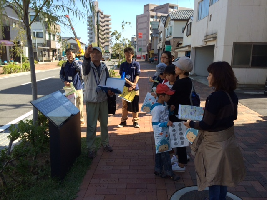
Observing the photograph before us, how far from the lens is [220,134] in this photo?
7.01 feet

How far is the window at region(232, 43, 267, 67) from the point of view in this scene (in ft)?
36.4

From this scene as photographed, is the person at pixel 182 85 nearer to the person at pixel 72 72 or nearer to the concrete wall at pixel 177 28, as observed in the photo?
the person at pixel 72 72

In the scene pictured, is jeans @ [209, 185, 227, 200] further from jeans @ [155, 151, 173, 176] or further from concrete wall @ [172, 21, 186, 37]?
concrete wall @ [172, 21, 186, 37]

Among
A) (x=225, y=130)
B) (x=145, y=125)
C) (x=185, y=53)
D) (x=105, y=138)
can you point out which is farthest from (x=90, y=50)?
(x=185, y=53)

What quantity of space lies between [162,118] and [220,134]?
860mm

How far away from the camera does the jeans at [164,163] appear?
9.83ft

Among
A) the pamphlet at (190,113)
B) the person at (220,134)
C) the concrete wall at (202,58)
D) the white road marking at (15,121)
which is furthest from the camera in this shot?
the concrete wall at (202,58)

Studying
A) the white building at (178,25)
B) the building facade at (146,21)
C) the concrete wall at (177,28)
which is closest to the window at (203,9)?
the white building at (178,25)

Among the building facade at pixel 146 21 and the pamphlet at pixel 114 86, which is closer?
the pamphlet at pixel 114 86

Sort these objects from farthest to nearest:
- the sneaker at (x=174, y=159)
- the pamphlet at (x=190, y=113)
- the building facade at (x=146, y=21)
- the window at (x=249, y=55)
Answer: the building facade at (x=146, y=21) < the window at (x=249, y=55) < the sneaker at (x=174, y=159) < the pamphlet at (x=190, y=113)

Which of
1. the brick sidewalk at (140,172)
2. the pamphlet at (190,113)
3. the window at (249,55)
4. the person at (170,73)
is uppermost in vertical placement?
the window at (249,55)

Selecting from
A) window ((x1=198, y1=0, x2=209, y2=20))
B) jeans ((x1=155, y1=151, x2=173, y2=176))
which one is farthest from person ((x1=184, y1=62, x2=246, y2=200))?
window ((x1=198, y1=0, x2=209, y2=20))

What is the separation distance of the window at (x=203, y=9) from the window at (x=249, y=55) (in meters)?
4.56

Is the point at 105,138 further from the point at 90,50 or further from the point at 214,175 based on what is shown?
the point at 214,175
